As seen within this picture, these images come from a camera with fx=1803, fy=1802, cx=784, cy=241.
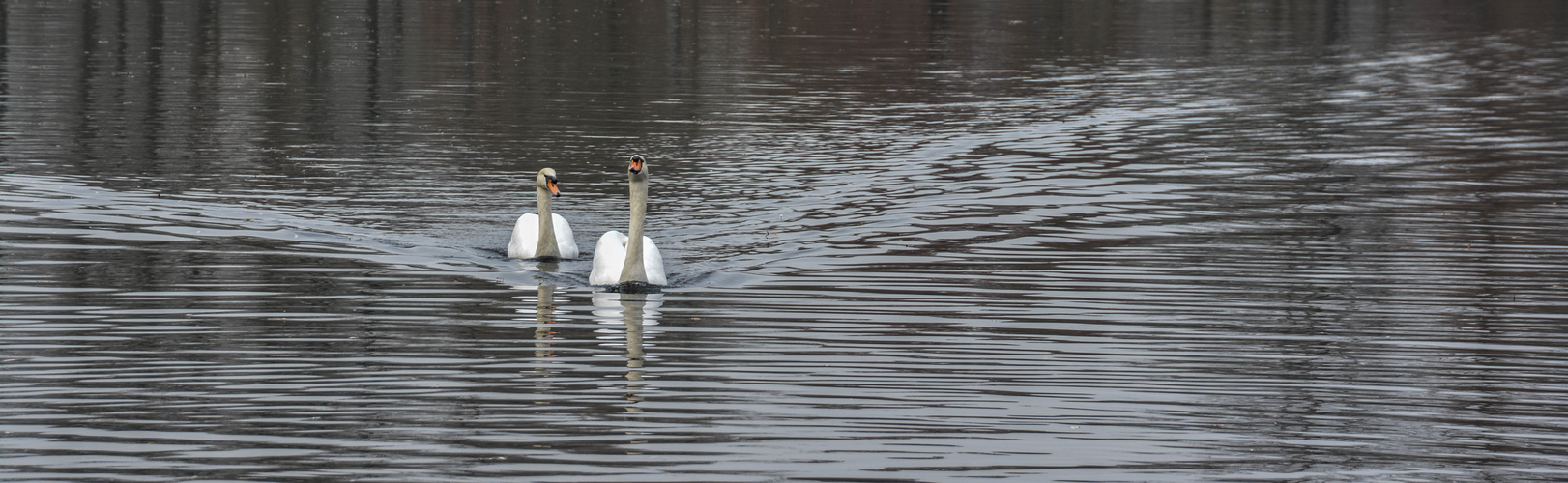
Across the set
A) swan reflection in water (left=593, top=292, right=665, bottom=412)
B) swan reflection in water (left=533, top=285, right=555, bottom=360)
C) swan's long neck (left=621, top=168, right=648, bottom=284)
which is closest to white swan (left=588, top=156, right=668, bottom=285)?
swan's long neck (left=621, top=168, right=648, bottom=284)

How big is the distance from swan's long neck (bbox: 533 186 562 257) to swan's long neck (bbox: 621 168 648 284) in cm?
150

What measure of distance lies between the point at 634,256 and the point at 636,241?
19 cm

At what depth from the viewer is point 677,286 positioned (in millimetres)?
15898

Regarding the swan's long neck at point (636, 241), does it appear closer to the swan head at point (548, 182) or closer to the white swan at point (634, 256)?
the white swan at point (634, 256)

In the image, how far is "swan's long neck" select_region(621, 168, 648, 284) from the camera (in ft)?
51.3

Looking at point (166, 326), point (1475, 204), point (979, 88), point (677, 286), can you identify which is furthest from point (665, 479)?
point (979, 88)

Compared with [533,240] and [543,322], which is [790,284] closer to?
[543,322]

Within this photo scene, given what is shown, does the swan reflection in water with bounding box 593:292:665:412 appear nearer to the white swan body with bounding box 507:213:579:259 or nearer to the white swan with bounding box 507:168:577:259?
the white swan with bounding box 507:168:577:259

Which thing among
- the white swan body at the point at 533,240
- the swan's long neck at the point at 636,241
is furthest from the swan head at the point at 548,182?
the swan's long neck at the point at 636,241

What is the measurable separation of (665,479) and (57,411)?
3783 mm

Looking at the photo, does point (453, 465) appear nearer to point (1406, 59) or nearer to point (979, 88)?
point (979, 88)

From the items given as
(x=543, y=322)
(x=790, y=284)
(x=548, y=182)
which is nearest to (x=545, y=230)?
(x=548, y=182)

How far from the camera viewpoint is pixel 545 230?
1734cm

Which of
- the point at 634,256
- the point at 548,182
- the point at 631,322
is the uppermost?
the point at 548,182
